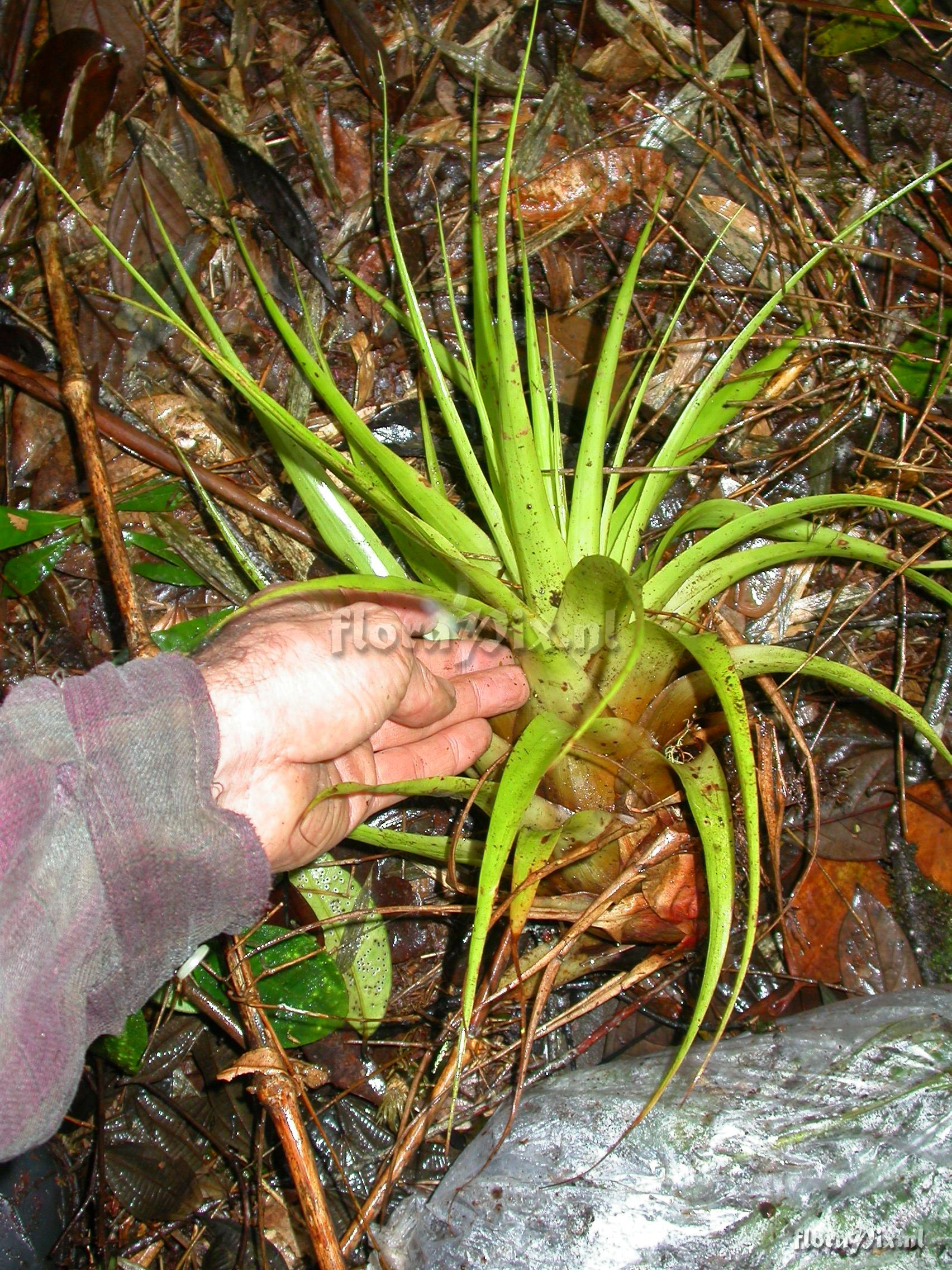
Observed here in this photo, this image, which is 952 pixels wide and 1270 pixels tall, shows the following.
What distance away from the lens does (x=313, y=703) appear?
1.06 m

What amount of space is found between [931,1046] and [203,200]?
2419 millimetres

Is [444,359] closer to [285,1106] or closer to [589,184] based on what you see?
[589,184]

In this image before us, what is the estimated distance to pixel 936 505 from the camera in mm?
1687

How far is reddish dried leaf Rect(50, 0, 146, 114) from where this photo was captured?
195cm

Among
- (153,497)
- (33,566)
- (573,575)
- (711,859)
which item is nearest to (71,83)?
(153,497)

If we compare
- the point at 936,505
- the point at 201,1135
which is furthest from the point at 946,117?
the point at 201,1135

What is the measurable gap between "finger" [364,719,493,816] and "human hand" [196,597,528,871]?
31 mm

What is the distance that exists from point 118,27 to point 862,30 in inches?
73.5

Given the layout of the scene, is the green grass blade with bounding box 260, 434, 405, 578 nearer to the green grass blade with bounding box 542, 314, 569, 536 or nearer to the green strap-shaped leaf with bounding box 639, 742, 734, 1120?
the green grass blade with bounding box 542, 314, 569, 536

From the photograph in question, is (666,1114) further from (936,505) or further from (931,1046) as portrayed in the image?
(936,505)

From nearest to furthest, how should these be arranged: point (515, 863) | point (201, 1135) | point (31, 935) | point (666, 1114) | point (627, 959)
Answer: point (31, 935) < point (515, 863) < point (666, 1114) < point (627, 959) < point (201, 1135)

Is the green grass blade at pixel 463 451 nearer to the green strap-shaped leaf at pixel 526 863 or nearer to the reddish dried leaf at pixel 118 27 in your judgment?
the green strap-shaped leaf at pixel 526 863

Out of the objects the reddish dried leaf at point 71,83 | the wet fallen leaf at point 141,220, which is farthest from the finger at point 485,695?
the reddish dried leaf at point 71,83

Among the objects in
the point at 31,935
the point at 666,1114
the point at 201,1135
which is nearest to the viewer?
the point at 31,935
